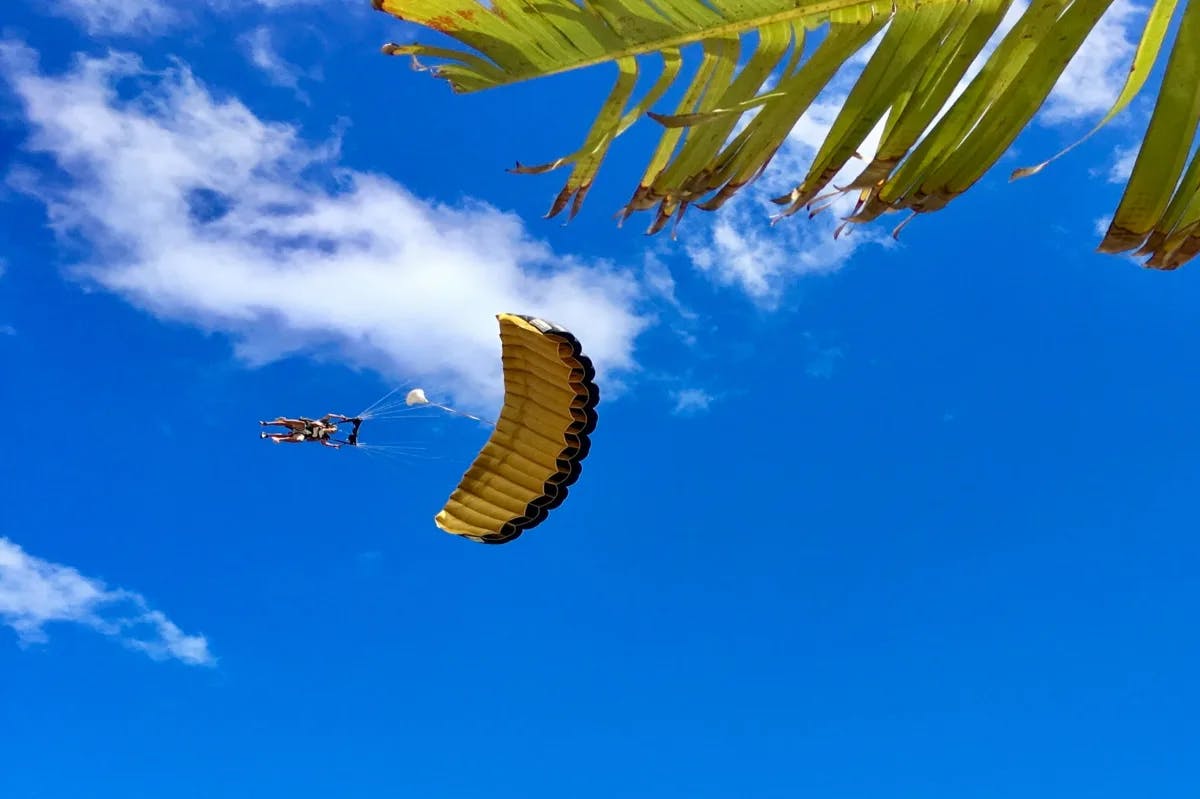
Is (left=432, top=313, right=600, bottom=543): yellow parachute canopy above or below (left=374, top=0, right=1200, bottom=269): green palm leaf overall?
above

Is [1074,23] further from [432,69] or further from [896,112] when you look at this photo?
[432,69]

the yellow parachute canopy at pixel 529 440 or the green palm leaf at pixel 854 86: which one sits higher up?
the yellow parachute canopy at pixel 529 440

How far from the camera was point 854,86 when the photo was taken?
3.52m

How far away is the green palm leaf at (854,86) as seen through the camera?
3074 mm

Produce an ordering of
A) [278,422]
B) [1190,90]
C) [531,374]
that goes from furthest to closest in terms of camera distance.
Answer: [278,422] → [531,374] → [1190,90]

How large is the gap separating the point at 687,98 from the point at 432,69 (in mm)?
998

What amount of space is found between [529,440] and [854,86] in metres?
10.3

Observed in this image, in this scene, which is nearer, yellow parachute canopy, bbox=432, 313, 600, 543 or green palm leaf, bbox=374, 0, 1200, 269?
green palm leaf, bbox=374, 0, 1200, 269

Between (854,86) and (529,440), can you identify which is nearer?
(854,86)

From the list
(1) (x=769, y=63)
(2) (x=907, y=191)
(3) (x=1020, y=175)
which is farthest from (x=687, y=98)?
(3) (x=1020, y=175)

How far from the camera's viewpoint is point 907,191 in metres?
3.39

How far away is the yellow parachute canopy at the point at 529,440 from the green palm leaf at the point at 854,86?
851 cm

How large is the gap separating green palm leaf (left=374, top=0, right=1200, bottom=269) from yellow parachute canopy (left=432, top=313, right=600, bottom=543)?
851cm

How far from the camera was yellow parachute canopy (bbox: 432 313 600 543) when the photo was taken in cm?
1265
